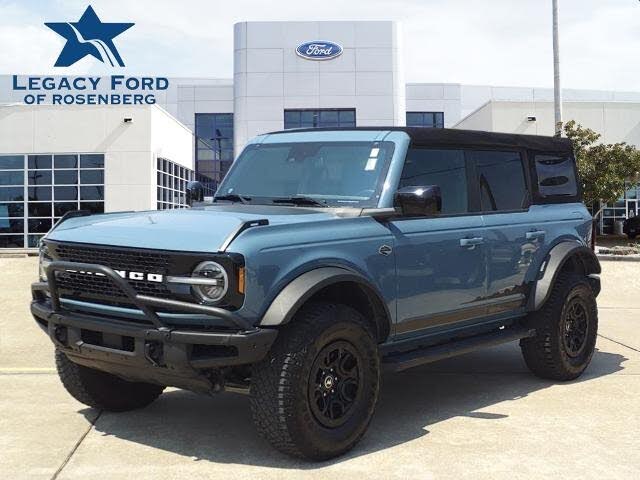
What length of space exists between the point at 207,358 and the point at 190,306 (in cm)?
29

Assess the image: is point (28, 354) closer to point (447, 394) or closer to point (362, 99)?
point (447, 394)

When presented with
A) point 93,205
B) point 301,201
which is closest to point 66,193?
point 93,205

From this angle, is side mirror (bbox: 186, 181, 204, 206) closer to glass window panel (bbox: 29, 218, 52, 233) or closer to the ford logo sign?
glass window panel (bbox: 29, 218, 52, 233)

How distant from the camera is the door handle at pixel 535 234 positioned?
6141 mm

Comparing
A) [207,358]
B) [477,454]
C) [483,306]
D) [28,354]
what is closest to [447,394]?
[483,306]

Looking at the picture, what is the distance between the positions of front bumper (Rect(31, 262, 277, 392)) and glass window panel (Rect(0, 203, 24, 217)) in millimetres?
26468

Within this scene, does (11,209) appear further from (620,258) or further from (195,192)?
(195,192)

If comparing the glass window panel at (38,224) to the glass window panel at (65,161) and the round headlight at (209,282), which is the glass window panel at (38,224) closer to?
the glass window panel at (65,161)

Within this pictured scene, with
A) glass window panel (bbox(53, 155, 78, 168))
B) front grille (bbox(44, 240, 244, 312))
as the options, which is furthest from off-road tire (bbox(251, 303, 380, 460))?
glass window panel (bbox(53, 155, 78, 168))

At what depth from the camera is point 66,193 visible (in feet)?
96.3

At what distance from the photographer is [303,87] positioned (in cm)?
4288

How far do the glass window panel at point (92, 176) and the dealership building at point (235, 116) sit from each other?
0.12ft

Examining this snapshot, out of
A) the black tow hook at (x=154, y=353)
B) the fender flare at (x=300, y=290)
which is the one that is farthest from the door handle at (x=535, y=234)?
the black tow hook at (x=154, y=353)

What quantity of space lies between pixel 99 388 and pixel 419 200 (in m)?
2.55
